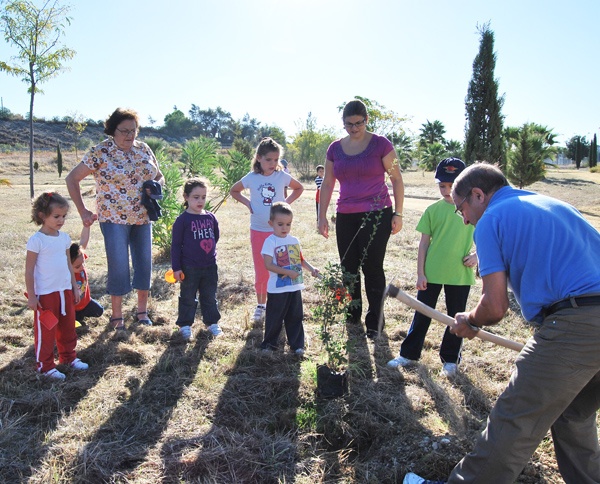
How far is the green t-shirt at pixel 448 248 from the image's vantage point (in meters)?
3.65

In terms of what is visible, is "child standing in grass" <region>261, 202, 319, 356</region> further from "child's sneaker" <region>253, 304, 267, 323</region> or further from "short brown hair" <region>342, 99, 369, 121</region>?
"short brown hair" <region>342, 99, 369, 121</region>

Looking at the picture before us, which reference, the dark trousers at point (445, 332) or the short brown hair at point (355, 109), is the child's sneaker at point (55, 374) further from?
the short brown hair at point (355, 109)

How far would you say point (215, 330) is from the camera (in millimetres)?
4449

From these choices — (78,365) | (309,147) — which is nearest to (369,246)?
(78,365)

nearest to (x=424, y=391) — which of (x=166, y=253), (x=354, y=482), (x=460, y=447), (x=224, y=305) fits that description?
(x=460, y=447)

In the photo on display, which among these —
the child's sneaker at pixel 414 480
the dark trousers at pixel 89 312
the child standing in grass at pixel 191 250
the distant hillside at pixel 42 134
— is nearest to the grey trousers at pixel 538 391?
the child's sneaker at pixel 414 480

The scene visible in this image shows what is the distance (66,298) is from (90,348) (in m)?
0.57

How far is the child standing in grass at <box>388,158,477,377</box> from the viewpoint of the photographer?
3648mm

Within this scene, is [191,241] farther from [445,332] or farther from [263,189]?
[445,332]

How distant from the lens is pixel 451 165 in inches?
145

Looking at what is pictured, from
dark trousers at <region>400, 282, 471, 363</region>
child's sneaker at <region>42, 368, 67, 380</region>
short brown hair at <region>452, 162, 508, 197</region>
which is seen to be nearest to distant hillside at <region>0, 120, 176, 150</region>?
child's sneaker at <region>42, 368, 67, 380</region>

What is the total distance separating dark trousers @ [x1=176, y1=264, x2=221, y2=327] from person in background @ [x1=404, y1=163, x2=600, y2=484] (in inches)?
112

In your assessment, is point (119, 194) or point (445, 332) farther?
point (119, 194)

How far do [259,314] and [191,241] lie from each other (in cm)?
107
